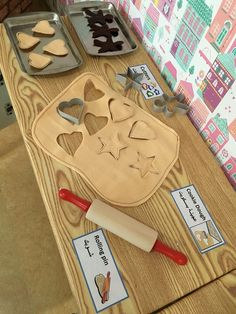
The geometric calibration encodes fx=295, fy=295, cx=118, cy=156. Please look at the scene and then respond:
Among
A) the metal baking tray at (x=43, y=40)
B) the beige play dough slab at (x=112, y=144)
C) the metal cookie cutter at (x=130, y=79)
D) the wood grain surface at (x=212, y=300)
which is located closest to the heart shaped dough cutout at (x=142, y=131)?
the beige play dough slab at (x=112, y=144)

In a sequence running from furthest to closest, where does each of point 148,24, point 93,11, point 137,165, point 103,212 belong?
point 93,11, point 148,24, point 137,165, point 103,212

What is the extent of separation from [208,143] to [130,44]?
0.39 metres

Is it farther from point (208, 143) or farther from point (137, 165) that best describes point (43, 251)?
point (208, 143)

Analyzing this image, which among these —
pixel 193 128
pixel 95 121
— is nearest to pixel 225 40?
pixel 193 128

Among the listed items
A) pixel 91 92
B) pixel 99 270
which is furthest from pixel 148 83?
pixel 99 270

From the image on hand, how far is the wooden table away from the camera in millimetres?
540

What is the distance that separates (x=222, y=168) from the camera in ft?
2.36

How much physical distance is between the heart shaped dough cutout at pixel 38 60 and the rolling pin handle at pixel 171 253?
1.78ft

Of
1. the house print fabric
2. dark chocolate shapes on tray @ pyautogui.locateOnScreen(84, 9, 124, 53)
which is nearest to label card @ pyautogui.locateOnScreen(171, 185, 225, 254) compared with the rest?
the house print fabric

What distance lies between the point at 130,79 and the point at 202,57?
0.66 ft

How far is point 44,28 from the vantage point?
2.83 feet

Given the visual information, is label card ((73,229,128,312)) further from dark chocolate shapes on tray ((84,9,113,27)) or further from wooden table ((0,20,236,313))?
dark chocolate shapes on tray ((84,9,113,27))

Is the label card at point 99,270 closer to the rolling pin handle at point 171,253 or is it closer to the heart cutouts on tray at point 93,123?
the rolling pin handle at point 171,253

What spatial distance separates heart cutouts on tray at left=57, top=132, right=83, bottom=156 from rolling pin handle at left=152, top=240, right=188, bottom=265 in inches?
10.7
